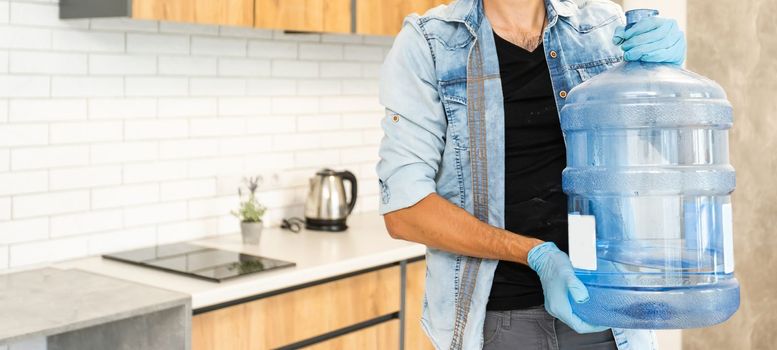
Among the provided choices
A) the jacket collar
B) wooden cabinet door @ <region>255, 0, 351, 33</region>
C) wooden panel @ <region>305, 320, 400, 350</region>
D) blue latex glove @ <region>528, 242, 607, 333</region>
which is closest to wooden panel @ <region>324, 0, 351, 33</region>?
wooden cabinet door @ <region>255, 0, 351, 33</region>

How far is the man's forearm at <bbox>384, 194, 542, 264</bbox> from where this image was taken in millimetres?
1599

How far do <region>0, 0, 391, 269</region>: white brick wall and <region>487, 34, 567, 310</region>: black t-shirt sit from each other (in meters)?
1.57

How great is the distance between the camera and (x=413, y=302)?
10.3 feet

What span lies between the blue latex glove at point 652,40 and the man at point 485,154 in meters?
0.23

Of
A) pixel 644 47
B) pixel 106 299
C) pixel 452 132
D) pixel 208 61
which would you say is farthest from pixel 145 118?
pixel 644 47

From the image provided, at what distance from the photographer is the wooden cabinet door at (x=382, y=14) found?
3238 mm

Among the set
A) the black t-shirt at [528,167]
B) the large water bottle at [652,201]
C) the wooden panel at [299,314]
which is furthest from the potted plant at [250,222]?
the large water bottle at [652,201]

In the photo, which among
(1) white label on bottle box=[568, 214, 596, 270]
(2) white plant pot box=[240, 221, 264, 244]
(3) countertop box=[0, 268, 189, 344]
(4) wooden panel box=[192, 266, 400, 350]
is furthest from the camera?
(2) white plant pot box=[240, 221, 264, 244]

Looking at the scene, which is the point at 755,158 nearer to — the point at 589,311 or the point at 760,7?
the point at 760,7

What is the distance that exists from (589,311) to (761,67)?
2.33 m

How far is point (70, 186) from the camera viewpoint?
2.75m

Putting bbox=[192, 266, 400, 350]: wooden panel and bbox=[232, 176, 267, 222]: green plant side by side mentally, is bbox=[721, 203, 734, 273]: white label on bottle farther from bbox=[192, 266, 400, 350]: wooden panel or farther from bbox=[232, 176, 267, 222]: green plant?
bbox=[232, 176, 267, 222]: green plant

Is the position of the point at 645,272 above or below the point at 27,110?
below

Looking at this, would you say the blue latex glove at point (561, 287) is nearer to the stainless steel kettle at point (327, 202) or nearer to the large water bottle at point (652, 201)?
the large water bottle at point (652, 201)
